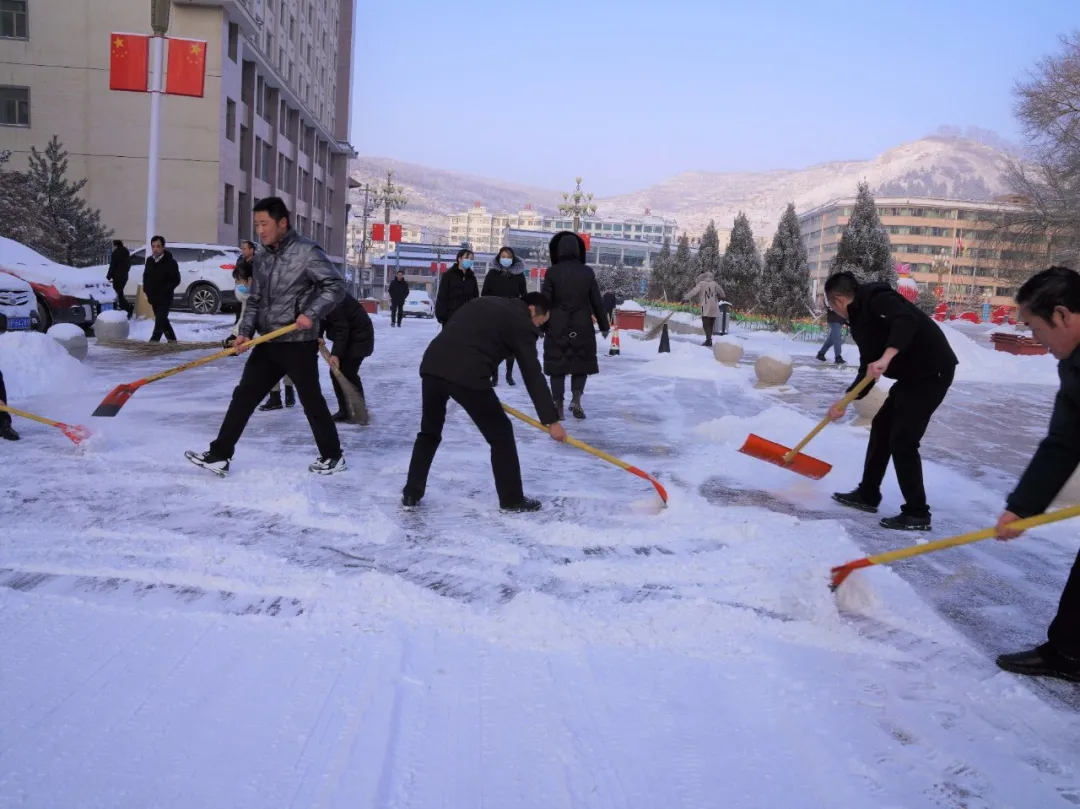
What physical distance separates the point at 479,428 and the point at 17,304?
840cm

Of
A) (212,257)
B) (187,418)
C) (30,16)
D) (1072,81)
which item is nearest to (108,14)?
(30,16)

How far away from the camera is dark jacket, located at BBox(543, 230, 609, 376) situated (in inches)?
336

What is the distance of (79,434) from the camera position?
6.14 m

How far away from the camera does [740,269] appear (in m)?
37.9

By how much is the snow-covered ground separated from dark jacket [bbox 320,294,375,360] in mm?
1521

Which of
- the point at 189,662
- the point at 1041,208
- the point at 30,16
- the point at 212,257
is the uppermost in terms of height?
the point at 30,16

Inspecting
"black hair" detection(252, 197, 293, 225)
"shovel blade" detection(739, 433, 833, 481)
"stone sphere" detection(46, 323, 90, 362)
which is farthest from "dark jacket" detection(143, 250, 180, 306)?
"shovel blade" detection(739, 433, 833, 481)

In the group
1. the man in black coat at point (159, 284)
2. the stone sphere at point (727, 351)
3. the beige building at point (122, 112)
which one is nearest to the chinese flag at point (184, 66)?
the man in black coat at point (159, 284)

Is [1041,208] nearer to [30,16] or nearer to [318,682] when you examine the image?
[30,16]

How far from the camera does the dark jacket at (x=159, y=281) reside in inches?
513

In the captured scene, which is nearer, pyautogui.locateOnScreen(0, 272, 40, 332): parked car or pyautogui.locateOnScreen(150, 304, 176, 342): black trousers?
pyautogui.locateOnScreen(0, 272, 40, 332): parked car

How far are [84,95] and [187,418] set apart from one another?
28.8 metres

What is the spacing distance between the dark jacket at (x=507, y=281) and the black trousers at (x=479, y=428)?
15.2 ft

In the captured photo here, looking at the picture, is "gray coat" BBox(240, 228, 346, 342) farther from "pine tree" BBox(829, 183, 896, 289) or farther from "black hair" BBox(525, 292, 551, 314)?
"pine tree" BBox(829, 183, 896, 289)
